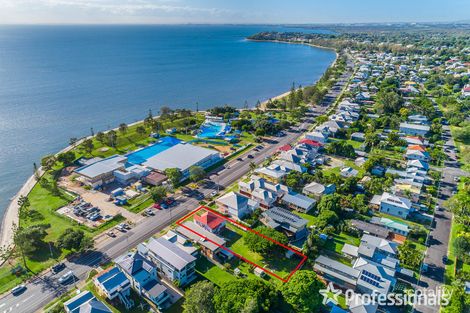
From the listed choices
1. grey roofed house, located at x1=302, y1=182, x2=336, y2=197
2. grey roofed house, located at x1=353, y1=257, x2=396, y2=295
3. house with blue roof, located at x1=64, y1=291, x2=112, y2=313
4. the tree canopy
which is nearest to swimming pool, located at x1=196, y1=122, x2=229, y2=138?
grey roofed house, located at x1=302, y1=182, x2=336, y2=197

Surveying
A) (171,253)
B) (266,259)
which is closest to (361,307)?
(266,259)

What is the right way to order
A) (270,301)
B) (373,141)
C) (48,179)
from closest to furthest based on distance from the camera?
(270,301), (48,179), (373,141)

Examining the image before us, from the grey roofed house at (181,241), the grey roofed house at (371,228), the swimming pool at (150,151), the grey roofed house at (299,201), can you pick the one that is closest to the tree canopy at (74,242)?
the grey roofed house at (181,241)

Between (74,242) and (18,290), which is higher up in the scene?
(74,242)

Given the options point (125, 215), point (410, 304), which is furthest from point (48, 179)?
point (410, 304)

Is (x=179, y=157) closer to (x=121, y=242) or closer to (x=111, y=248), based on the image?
(x=121, y=242)

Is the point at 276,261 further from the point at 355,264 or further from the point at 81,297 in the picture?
the point at 81,297
